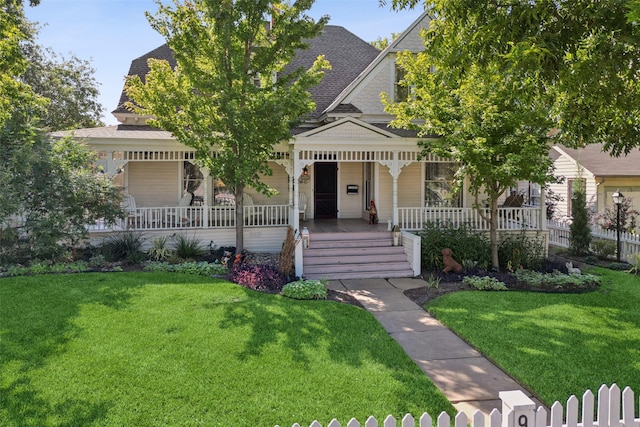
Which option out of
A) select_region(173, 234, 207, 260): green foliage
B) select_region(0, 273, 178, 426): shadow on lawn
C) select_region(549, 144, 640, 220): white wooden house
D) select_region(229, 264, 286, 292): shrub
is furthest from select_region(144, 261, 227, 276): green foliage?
select_region(549, 144, 640, 220): white wooden house

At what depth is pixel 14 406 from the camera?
4309 millimetres

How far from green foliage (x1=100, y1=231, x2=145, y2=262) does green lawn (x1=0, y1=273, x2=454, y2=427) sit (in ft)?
10.1

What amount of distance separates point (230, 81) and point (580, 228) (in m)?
12.2

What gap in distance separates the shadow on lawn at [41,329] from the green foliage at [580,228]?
13543 millimetres

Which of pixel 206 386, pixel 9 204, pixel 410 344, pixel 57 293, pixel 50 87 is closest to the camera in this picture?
pixel 206 386

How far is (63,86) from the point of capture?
29328 millimetres

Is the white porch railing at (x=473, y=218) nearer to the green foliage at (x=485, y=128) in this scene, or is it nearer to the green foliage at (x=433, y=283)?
the green foliage at (x=485, y=128)

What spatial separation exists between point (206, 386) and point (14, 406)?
73.5 inches

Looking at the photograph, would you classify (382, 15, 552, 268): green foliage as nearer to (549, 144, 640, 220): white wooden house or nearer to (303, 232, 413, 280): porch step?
(303, 232, 413, 280): porch step

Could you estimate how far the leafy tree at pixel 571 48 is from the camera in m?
4.77

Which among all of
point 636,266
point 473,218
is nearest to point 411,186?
point 473,218

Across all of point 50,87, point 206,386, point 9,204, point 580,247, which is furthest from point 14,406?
point 50,87

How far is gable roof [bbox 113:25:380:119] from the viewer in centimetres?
1719

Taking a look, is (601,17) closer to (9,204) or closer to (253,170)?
(253,170)
